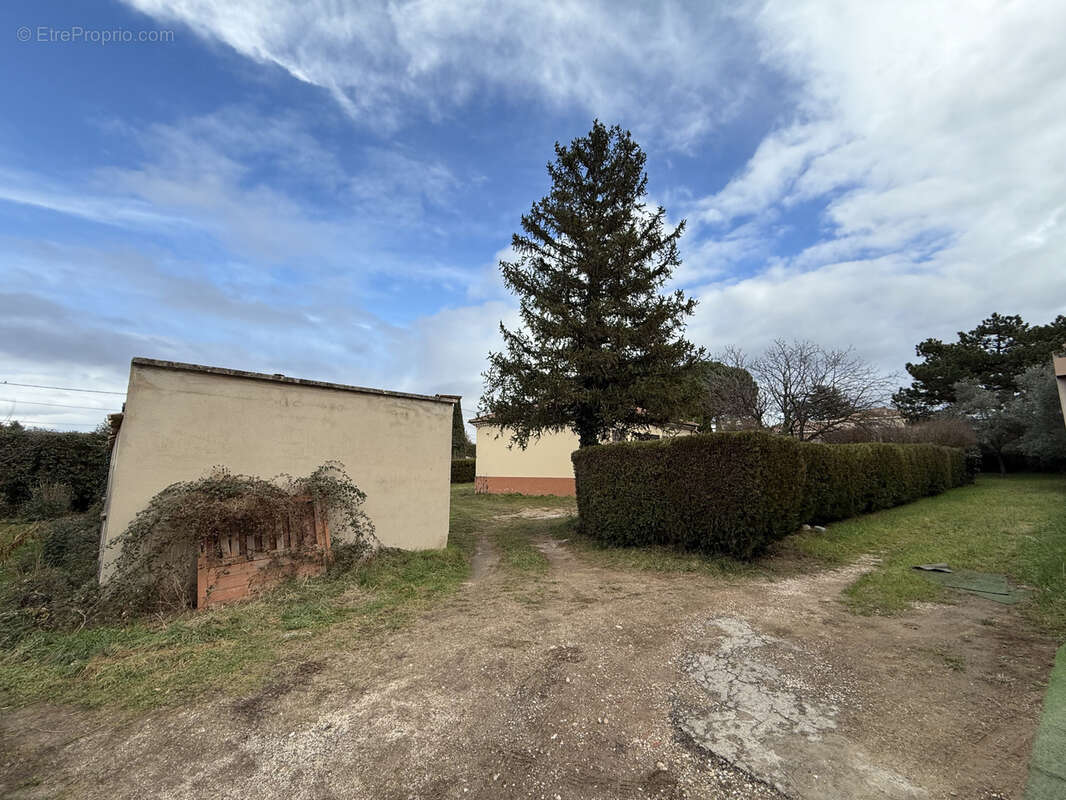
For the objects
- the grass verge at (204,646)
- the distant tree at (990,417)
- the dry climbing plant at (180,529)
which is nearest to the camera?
the grass verge at (204,646)

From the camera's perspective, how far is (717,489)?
6902 mm

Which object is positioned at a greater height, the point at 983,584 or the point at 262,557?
the point at 262,557

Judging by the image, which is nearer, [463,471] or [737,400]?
[737,400]

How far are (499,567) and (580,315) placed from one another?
667cm

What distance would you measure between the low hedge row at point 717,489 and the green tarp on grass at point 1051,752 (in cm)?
371

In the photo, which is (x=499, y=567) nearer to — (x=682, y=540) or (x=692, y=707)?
(x=682, y=540)

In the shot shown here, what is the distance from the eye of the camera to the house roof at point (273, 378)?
211 inches

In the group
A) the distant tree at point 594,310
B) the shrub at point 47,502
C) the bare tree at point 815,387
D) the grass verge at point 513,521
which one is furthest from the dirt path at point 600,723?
the bare tree at point 815,387

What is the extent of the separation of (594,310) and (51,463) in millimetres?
15416

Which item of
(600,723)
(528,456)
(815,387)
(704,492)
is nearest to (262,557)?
(600,723)

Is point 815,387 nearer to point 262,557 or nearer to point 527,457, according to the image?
point 527,457

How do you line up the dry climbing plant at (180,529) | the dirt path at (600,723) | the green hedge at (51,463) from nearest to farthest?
the dirt path at (600,723) → the dry climbing plant at (180,529) → the green hedge at (51,463)

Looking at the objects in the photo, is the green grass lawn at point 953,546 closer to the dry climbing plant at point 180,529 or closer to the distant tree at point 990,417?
the dry climbing plant at point 180,529

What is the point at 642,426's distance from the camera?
11.7m
